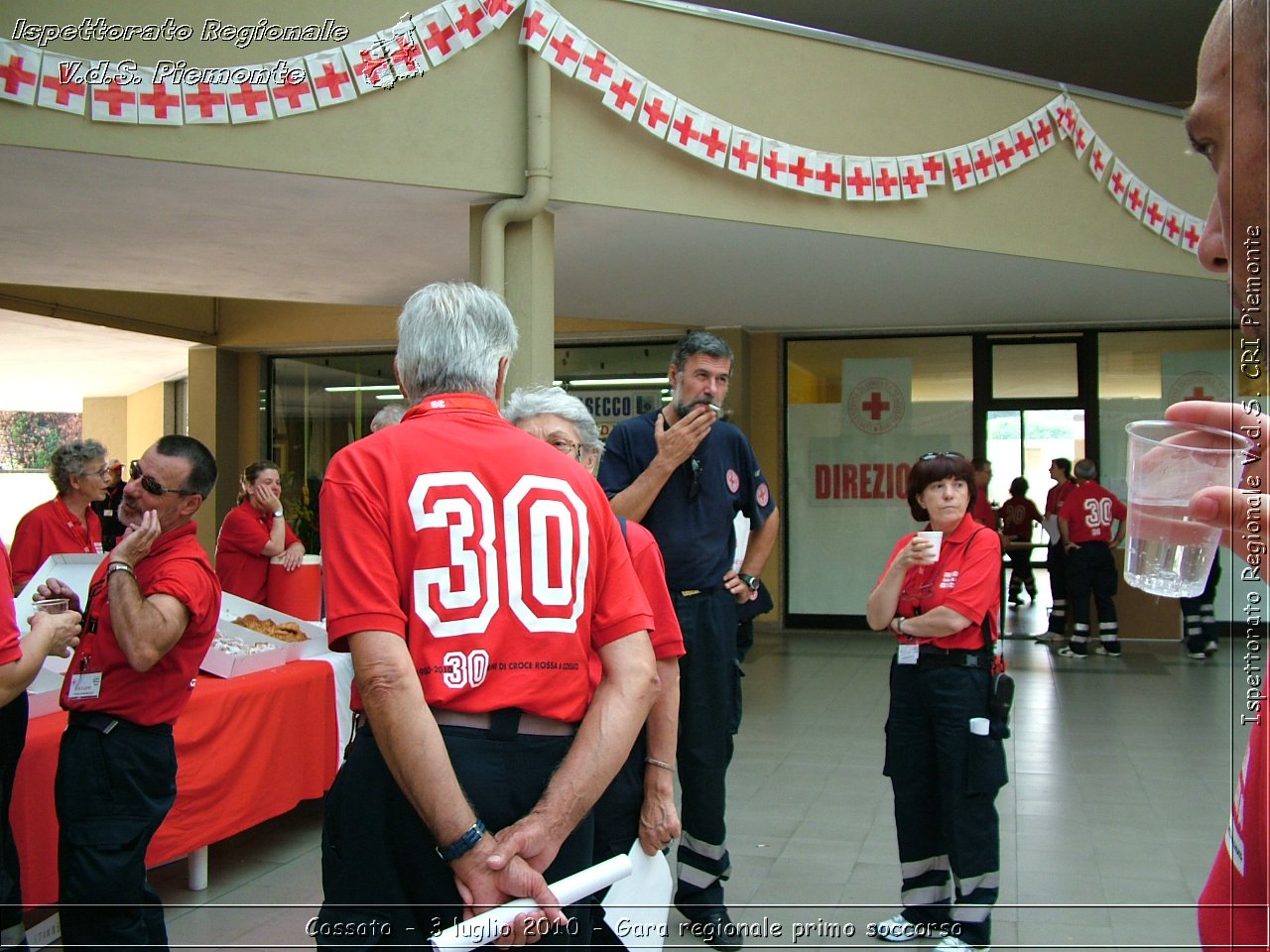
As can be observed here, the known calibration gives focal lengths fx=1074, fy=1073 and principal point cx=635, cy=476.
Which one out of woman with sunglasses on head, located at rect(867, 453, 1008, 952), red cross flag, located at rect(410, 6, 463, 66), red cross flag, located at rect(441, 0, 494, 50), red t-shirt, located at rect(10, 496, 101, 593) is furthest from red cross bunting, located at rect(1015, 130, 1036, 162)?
red t-shirt, located at rect(10, 496, 101, 593)

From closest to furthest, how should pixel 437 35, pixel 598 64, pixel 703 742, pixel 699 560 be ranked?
pixel 703 742 < pixel 699 560 < pixel 437 35 < pixel 598 64

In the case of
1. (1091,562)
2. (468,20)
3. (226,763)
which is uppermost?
(468,20)

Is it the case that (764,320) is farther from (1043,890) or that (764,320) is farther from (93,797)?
(93,797)

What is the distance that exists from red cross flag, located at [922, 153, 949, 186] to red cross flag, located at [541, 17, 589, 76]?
2.94m

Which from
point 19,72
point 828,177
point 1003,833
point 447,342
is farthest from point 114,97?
point 1003,833

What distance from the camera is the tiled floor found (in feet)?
13.9

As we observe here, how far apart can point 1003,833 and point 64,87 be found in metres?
6.29

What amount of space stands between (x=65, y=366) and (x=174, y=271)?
30.5 feet

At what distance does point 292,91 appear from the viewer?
6223 mm

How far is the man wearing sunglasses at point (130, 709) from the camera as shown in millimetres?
3039

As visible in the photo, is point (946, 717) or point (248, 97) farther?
point (248, 97)

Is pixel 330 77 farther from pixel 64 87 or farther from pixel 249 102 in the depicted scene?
pixel 64 87

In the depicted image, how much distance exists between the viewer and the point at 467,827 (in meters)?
1.81


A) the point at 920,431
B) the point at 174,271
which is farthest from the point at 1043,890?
the point at 920,431
